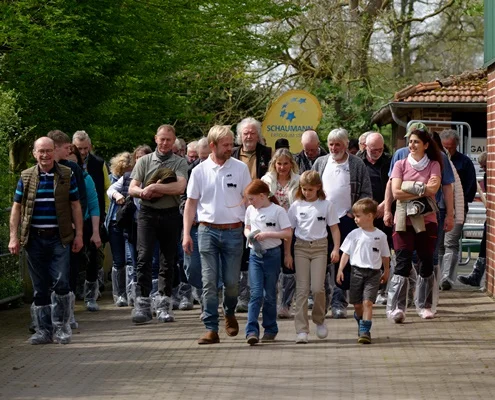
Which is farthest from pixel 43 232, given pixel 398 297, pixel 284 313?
pixel 398 297

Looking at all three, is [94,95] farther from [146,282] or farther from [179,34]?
[146,282]

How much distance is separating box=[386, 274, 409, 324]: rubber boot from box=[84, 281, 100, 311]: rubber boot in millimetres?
3555

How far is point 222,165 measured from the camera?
11.3 m

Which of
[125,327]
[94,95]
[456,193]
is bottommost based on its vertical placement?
[125,327]

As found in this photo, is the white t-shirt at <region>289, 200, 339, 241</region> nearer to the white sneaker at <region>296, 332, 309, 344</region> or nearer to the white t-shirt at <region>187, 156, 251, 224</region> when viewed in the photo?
the white t-shirt at <region>187, 156, 251, 224</region>

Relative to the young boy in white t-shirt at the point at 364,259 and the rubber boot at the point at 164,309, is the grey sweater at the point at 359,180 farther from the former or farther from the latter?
the rubber boot at the point at 164,309

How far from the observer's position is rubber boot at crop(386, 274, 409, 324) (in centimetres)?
1268

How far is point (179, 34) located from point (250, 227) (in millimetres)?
13138

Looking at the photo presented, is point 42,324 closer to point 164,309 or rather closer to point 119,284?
point 164,309

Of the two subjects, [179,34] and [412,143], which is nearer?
[412,143]

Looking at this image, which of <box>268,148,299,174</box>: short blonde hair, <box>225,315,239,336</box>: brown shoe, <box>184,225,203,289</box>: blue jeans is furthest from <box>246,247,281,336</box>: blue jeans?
<box>268,148,299,174</box>: short blonde hair

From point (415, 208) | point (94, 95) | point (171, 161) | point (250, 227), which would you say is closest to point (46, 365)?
point (250, 227)

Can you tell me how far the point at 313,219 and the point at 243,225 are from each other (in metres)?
0.95

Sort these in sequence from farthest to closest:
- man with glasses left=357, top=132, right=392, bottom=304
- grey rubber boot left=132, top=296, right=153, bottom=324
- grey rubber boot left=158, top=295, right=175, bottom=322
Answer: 1. man with glasses left=357, top=132, right=392, bottom=304
2. grey rubber boot left=158, top=295, right=175, bottom=322
3. grey rubber boot left=132, top=296, right=153, bottom=324
